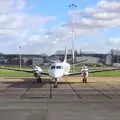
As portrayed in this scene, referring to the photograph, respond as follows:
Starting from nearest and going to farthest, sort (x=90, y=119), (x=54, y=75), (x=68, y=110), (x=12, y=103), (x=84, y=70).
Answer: (x=90, y=119), (x=68, y=110), (x=12, y=103), (x=54, y=75), (x=84, y=70)

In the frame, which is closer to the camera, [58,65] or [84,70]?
[58,65]

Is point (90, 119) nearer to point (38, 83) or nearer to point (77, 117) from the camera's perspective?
point (77, 117)

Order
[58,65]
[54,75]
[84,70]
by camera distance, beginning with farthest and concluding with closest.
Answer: [84,70] < [58,65] < [54,75]

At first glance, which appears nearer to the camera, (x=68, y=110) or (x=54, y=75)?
(x=68, y=110)

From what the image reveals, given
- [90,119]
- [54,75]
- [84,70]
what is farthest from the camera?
[84,70]

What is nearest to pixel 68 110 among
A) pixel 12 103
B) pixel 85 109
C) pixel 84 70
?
pixel 85 109

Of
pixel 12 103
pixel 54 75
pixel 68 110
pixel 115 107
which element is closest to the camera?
pixel 68 110

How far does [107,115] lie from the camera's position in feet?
66.0

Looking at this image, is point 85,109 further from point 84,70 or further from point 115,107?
point 84,70

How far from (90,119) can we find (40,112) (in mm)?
3566

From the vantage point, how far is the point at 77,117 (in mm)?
19406

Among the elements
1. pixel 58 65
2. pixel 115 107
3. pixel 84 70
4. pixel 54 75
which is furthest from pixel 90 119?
pixel 84 70

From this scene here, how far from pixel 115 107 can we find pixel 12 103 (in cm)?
677

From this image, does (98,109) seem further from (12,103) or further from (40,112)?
(12,103)
